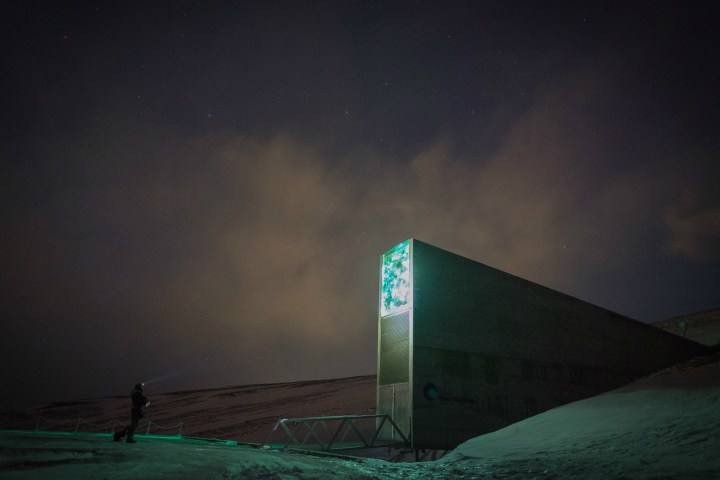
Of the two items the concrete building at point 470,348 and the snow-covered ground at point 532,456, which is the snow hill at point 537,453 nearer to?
the snow-covered ground at point 532,456

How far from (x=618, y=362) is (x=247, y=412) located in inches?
1433

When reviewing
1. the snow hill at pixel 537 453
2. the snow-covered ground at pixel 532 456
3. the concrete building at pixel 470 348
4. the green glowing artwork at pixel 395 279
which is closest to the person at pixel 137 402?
the snow hill at pixel 537 453

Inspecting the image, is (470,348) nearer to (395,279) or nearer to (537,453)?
(395,279)

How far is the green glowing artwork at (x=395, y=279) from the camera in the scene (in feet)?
54.7

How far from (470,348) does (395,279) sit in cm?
417

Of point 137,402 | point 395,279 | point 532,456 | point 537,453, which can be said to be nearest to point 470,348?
point 395,279

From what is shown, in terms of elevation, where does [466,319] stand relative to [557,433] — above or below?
above

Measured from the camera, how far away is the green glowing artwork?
54.7 feet

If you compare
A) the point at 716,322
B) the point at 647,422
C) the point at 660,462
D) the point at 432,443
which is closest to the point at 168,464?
the point at 660,462

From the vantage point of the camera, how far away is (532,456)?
10.3m

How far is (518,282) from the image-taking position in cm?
1939

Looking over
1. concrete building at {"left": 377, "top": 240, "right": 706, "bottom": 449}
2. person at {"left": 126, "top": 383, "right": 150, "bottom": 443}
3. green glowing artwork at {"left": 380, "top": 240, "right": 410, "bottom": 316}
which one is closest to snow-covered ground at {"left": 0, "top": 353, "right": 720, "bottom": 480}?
person at {"left": 126, "top": 383, "right": 150, "bottom": 443}

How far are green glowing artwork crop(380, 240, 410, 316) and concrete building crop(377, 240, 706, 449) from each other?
43 mm

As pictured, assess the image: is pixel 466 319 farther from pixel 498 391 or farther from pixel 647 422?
pixel 647 422
